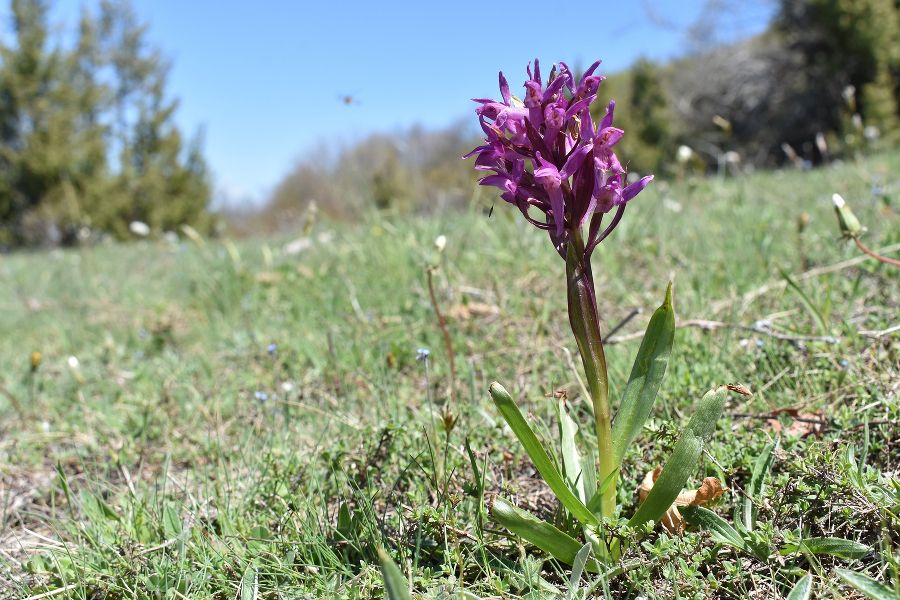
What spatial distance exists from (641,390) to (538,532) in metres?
0.35

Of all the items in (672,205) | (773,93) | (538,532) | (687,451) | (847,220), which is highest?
(773,93)

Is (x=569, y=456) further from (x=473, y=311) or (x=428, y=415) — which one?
(x=473, y=311)

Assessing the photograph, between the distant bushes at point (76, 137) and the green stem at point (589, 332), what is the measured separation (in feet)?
67.8

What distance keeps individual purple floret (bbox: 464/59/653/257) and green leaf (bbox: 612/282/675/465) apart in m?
0.25

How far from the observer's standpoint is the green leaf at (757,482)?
1.39m

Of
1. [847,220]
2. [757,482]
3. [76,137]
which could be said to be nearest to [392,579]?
[757,482]

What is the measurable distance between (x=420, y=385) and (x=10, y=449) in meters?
1.53

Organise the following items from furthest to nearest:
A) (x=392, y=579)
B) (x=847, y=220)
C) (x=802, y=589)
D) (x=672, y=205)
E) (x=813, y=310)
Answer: (x=672, y=205)
(x=813, y=310)
(x=847, y=220)
(x=802, y=589)
(x=392, y=579)

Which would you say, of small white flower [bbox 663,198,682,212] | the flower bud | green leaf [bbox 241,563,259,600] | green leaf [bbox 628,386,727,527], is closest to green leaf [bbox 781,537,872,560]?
green leaf [bbox 628,386,727,527]

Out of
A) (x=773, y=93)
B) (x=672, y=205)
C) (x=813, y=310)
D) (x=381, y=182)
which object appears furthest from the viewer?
(x=773, y=93)

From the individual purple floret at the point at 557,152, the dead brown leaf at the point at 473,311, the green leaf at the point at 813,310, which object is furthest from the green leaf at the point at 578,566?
the dead brown leaf at the point at 473,311

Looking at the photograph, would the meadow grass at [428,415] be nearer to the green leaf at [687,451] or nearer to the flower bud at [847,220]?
the green leaf at [687,451]

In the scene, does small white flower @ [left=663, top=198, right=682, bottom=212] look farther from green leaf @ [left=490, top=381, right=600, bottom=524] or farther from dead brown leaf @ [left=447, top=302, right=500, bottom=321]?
green leaf @ [left=490, top=381, right=600, bottom=524]

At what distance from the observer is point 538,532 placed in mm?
1270
